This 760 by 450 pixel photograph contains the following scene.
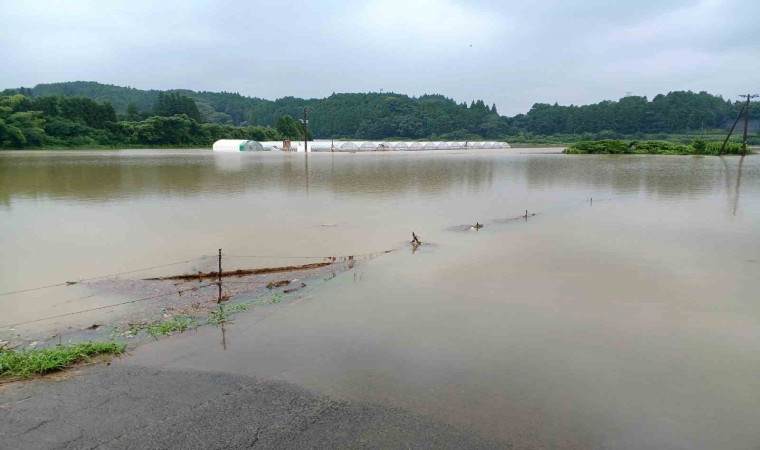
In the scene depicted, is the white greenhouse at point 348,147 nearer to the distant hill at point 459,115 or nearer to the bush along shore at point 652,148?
the bush along shore at point 652,148

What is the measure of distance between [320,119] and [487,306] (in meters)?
124

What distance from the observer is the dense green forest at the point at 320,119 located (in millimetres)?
53812

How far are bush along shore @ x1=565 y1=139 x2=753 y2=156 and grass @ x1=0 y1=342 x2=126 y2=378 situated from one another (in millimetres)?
53002

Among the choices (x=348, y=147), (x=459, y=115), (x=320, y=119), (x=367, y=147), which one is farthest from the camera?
(x=320, y=119)

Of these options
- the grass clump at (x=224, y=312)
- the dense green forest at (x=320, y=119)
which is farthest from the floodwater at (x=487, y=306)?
the dense green forest at (x=320, y=119)

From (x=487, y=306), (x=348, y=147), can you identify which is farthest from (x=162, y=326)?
(x=348, y=147)

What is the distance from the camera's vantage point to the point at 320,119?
412ft

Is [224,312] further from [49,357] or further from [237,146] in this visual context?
[237,146]

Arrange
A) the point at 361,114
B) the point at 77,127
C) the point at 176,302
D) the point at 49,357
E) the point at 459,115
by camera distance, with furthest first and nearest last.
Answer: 1. the point at 361,114
2. the point at 459,115
3. the point at 77,127
4. the point at 176,302
5. the point at 49,357

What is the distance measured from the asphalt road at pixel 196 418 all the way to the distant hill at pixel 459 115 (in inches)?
4050

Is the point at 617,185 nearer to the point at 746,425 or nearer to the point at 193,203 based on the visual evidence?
the point at 193,203

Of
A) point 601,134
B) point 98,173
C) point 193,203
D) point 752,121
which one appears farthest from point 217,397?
point 752,121

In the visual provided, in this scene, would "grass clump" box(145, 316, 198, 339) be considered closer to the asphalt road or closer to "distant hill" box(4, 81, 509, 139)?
the asphalt road

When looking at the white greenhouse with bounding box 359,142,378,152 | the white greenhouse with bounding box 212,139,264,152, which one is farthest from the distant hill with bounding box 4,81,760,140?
the white greenhouse with bounding box 212,139,264,152
